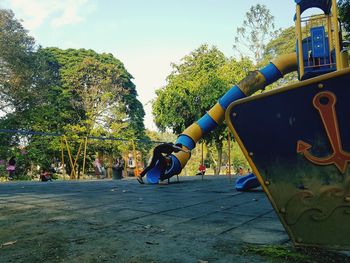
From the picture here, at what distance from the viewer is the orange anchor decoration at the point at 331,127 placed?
1.47 meters

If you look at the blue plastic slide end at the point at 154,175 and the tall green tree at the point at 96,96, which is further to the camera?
the tall green tree at the point at 96,96

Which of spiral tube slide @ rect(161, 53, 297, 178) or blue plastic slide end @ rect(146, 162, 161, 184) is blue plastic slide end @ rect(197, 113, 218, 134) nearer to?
spiral tube slide @ rect(161, 53, 297, 178)

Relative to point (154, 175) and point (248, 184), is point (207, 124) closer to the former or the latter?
point (154, 175)

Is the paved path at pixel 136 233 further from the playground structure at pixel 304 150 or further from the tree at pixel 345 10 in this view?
the tree at pixel 345 10

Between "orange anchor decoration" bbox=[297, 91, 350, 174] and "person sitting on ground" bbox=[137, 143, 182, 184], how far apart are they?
7504 millimetres

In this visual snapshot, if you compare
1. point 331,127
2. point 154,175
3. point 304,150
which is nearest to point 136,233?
point 304,150

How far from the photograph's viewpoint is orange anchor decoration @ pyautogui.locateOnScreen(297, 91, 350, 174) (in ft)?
4.84

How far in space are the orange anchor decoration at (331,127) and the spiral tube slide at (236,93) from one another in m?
7.63

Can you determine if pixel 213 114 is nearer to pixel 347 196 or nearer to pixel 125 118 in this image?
pixel 347 196

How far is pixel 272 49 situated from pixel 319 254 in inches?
1205

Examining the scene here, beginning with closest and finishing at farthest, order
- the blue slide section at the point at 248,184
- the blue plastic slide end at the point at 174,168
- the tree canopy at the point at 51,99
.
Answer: the blue slide section at the point at 248,184 → the blue plastic slide end at the point at 174,168 → the tree canopy at the point at 51,99

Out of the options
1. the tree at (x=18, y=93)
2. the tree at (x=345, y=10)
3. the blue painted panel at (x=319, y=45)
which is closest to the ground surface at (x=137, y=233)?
the blue painted panel at (x=319, y=45)

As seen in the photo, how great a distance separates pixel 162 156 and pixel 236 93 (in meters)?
3.04

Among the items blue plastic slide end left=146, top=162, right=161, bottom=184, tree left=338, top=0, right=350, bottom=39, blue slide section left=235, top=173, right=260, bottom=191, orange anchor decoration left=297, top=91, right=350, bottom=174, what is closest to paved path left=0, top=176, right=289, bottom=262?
orange anchor decoration left=297, top=91, right=350, bottom=174
